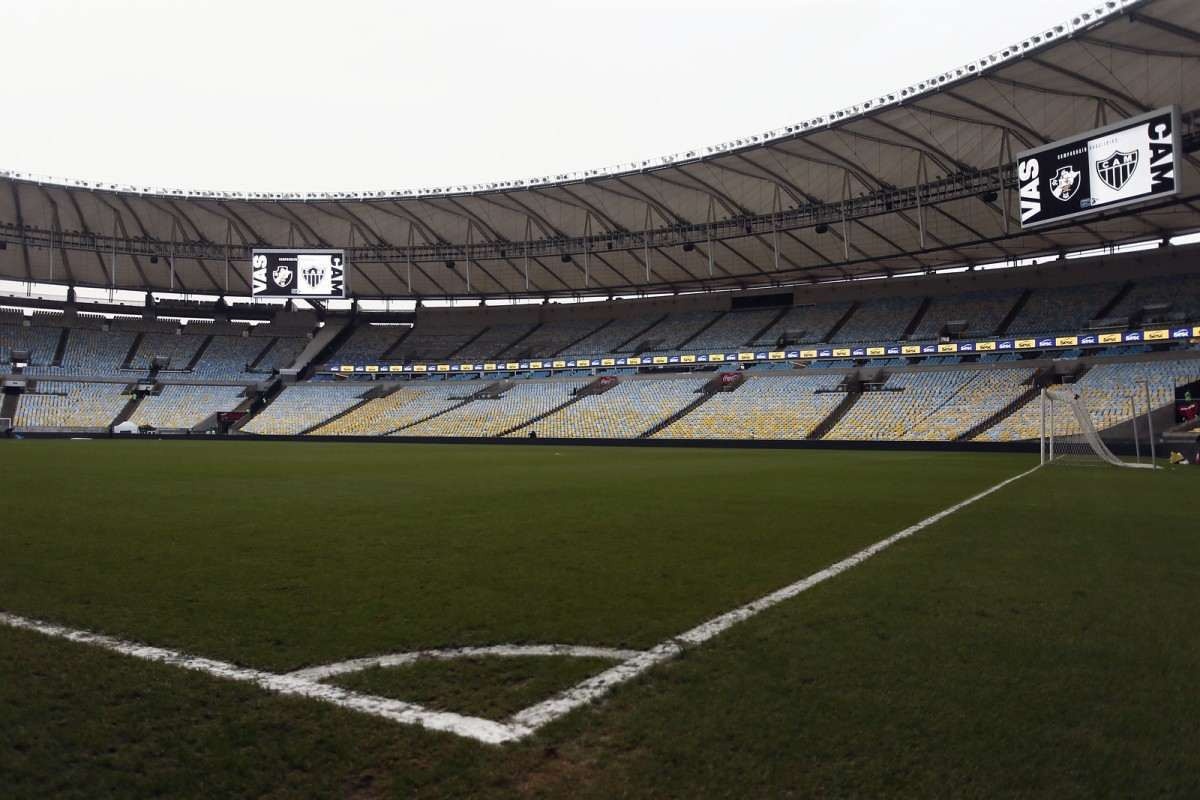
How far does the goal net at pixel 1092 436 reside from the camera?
23.4 metres

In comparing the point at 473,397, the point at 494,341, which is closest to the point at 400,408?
the point at 473,397

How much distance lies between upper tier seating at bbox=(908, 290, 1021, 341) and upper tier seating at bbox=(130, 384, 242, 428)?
50605mm

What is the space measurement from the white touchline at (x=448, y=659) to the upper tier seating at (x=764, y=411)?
115 ft

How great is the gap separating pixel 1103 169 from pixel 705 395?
24198 mm

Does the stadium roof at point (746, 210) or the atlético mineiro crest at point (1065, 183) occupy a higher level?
the stadium roof at point (746, 210)

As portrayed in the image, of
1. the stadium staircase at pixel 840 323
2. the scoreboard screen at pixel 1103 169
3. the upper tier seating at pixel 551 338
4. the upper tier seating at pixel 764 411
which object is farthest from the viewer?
the upper tier seating at pixel 551 338

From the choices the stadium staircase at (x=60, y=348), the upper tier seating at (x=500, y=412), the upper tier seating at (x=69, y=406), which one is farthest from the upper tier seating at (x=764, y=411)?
the stadium staircase at (x=60, y=348)

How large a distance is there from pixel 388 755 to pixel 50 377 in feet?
208

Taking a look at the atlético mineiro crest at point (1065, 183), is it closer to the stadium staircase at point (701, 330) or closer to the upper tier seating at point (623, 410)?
the upper tier seating at point (623, 410)

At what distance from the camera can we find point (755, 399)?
4291cm

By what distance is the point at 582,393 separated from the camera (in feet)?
163

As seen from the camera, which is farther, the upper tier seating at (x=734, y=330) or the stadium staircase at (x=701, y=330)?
the stadium staircase at (x=701, y=330)

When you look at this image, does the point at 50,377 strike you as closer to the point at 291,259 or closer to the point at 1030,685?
the point at 291,259

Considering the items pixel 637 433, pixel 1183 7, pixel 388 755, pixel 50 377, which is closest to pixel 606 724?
pixel 388 755
